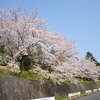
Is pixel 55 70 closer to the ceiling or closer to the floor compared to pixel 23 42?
closer to the floor

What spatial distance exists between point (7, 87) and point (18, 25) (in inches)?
273

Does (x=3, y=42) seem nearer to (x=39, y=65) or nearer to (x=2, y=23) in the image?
(x=2, y=23)

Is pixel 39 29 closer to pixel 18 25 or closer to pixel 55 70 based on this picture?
pixel 18 25

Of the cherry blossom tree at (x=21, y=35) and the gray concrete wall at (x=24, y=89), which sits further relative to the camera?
the cherry blossom tree at (x=21, y=35)

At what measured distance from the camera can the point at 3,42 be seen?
63.5 feet

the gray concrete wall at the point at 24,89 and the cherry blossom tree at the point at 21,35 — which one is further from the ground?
the cherry blossom tree at the point at 21,35

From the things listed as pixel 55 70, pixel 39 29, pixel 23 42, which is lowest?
pixel 55 70

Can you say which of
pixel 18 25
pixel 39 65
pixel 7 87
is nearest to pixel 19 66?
Result: pixel 39 65

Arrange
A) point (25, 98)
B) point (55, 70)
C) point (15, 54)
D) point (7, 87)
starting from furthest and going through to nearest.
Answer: point (55, 70)
point (15, 54)
point (25, 98)
point (7, 87)

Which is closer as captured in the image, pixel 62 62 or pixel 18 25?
pixel 18 25

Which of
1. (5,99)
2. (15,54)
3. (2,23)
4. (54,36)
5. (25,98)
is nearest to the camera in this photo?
(5,99)

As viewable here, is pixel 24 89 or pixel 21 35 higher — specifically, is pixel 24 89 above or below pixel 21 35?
below

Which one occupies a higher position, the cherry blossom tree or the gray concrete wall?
the cherry blossom tree

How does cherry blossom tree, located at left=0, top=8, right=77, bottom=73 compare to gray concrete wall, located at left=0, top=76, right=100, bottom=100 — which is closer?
gray concrete wall, located at left=0, top=76, right=100, bottom=100
